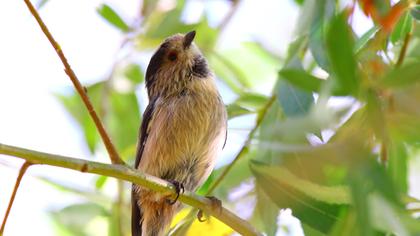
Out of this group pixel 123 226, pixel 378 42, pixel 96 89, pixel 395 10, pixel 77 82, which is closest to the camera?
pixel 395 10

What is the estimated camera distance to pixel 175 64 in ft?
13.5

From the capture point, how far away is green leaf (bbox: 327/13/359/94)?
4.76 ft

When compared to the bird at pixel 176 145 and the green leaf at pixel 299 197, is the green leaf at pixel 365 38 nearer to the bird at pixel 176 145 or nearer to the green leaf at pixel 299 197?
the green leaf at pixel 299 197

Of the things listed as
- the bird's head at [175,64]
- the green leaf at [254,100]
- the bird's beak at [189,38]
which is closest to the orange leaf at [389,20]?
the green leaf at [254,100]

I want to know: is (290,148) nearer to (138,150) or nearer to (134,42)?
(138,150)

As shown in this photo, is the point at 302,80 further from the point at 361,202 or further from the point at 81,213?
the point at 81,213

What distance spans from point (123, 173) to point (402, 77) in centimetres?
84

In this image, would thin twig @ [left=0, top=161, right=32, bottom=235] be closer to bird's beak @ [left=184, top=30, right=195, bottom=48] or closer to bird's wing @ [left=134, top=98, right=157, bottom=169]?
bird's wing @ [left=134, top=98, right=157, bottom=169]

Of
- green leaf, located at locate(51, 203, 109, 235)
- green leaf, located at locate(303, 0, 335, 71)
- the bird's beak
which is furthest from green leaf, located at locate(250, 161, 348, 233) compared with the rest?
the bird's beak

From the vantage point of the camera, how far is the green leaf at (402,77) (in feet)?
5.03

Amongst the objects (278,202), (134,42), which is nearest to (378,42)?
(278,202)

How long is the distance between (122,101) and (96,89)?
0.90 ft

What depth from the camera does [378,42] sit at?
76.0 inches

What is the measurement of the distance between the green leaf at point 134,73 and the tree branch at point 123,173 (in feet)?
6.13
